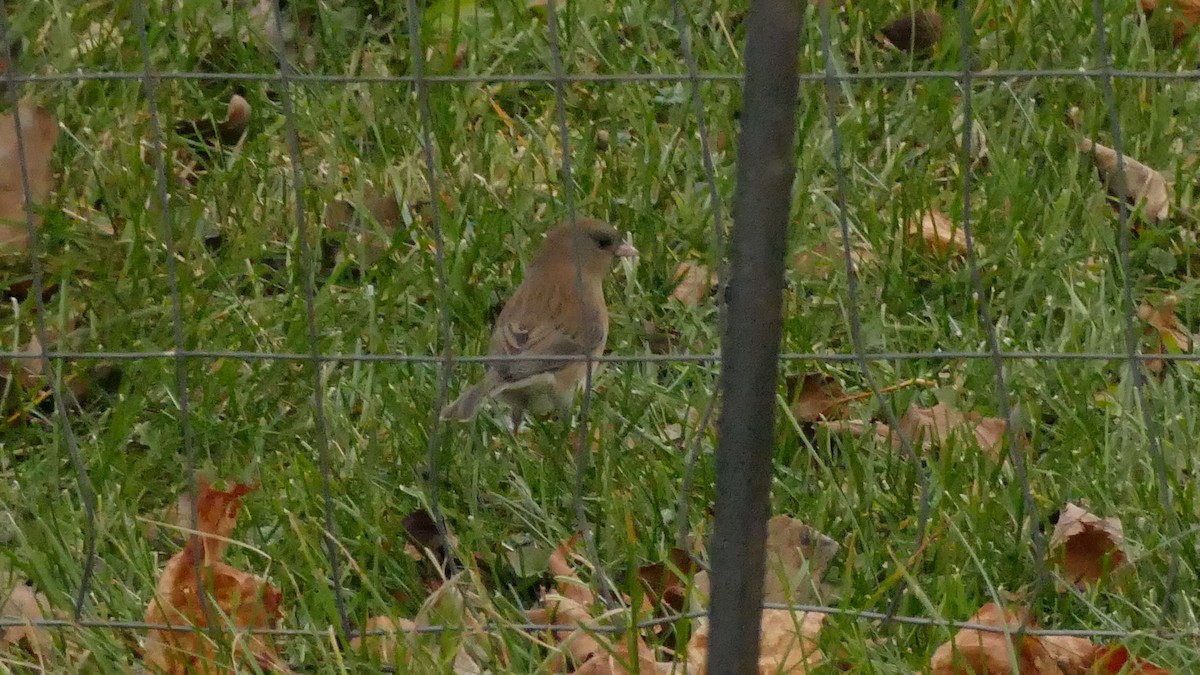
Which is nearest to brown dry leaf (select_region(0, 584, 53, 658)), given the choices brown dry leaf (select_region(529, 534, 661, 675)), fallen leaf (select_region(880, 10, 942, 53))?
brown dry leaf (select_region(529, 534, 661, 675))

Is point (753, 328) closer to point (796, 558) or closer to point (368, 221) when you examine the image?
point (796, 558)

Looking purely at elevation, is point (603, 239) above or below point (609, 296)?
above

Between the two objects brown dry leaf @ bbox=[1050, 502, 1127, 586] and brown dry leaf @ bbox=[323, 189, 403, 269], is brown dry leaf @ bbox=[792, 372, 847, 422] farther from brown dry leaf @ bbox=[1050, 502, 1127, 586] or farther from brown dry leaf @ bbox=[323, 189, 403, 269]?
brown dry leaf @ bbox=[323, 189, 403, 269]

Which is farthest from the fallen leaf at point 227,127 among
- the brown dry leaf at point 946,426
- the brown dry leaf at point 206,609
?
the brown dry leaf at point 946,426

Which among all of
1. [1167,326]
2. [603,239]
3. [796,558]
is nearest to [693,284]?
[603,239]

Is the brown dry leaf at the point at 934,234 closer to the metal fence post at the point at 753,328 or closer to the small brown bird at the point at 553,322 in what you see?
the small brown bird at the point at 553,322

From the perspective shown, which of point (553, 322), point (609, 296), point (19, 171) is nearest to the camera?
point (19, 171)

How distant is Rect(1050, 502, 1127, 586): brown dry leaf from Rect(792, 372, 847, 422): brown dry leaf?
0.73 meters

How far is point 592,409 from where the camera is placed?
3.96m

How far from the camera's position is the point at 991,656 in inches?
114

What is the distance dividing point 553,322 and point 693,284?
37cm

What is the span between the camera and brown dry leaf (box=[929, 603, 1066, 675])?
9.29 feet

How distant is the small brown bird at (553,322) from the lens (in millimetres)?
4133

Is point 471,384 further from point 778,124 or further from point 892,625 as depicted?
point 778,124
